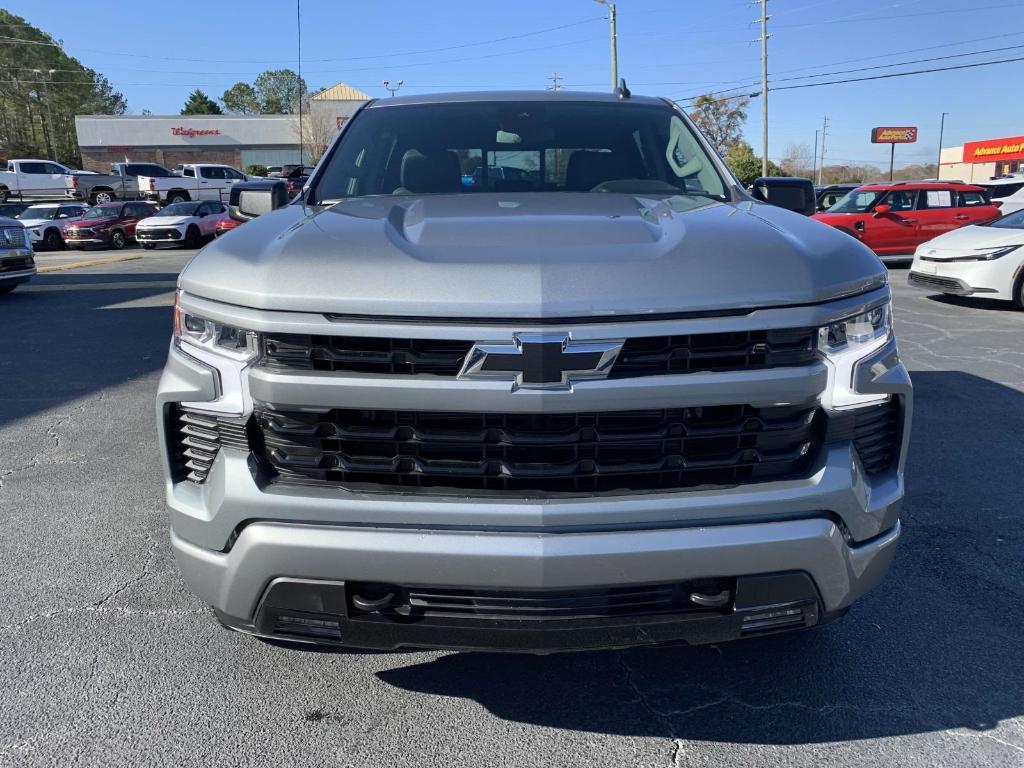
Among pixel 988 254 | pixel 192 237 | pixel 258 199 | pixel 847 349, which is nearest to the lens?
pixel 847 349

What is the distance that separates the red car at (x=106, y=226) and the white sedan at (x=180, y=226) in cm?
84

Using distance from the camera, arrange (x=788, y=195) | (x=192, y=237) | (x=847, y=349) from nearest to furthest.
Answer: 1. (x=847, y=349)
2. (x=788, y=195)
3. (x=192, y=237)

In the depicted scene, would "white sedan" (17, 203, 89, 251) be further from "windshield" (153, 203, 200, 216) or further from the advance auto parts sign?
the advance auto parts sign

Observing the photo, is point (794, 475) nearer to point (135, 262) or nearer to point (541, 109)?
point (541, 109)

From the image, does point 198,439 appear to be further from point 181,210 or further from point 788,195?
point 181,210

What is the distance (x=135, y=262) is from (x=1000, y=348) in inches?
729

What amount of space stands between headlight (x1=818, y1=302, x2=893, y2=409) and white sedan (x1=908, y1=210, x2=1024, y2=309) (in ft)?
31.4

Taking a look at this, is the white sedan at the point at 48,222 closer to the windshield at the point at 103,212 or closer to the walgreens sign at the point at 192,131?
the windshield at the point at 103,212

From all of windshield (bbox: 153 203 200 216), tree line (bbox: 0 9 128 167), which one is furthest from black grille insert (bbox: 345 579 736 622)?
tree line (bbox: 0 9 128 167)

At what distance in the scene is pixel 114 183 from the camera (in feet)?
128

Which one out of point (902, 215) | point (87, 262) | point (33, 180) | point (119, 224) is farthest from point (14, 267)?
point (33, 180)

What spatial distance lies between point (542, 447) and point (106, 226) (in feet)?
87.2

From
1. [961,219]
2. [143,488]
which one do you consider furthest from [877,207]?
[143,488]

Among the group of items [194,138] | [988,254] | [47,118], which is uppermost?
[47,118]
